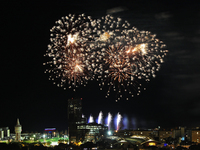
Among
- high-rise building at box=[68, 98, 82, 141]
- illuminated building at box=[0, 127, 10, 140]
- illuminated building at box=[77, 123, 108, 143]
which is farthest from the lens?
high-rise building at box=[68, 98, 82, 141]

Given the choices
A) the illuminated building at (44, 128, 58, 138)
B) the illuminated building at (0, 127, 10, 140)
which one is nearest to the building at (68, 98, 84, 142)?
the illuminated building at (44, 128, 58, 138)

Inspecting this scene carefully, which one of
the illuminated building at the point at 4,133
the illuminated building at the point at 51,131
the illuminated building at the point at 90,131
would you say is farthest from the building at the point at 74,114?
the illuminated building at the point at 4,133

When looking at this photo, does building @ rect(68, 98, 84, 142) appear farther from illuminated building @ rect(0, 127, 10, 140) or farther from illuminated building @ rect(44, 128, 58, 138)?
illuminated building @ rect(0, 127, 10, 140)

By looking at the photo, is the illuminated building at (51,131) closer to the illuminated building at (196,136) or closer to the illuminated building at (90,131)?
the illuminated building at (90,131)

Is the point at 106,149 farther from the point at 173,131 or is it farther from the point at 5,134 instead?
the point at 5,134

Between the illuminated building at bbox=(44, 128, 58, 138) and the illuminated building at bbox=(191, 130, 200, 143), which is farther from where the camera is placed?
the illuminated building at bbox=(44, 128, 58, 138)

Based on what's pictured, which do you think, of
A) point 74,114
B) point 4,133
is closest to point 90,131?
point 74,114

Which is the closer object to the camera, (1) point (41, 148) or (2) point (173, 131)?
(1) point (41, 148)

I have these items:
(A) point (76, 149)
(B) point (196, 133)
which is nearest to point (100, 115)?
(B) point (196, 133)
